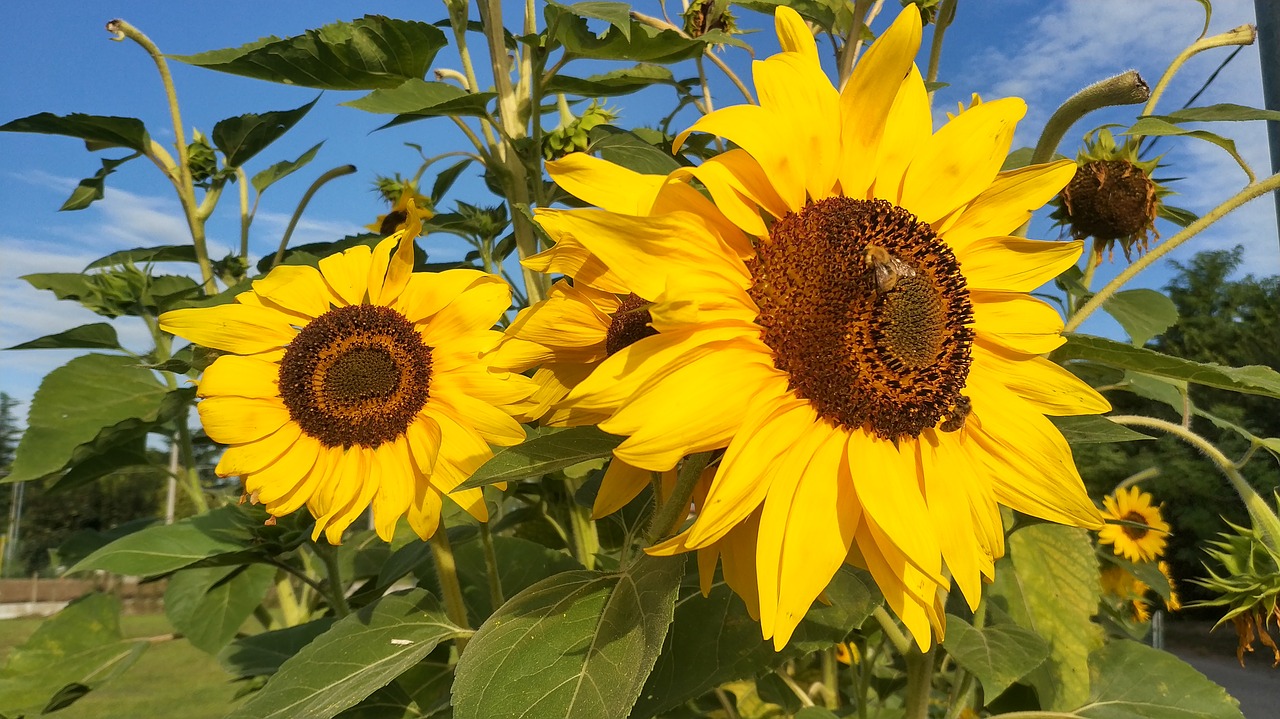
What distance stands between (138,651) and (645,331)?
54.4 inches

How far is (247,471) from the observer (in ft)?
3.36

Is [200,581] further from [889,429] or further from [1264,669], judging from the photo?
[1264,669]

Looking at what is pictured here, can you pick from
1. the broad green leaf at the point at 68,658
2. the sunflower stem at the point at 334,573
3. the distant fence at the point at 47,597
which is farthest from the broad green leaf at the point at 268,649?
the distant fence at the point at 47,597

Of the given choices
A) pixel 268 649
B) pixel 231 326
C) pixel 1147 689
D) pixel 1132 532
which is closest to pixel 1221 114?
pixel 1147 689

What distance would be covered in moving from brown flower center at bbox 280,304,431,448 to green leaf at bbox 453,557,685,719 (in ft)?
1.47

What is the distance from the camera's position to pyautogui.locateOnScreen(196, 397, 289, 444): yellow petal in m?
1.03

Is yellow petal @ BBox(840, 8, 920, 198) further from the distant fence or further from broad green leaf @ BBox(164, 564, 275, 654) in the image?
the distant fence

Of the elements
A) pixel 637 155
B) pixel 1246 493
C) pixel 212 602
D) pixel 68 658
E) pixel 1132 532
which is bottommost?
pixel 1132 532

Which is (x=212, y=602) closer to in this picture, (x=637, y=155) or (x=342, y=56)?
(x=342, y=56)

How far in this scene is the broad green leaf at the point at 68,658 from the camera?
4.79 feet

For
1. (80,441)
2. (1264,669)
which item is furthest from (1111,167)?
(1264,669)

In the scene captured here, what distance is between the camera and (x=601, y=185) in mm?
628

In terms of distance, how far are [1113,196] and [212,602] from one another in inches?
66.4

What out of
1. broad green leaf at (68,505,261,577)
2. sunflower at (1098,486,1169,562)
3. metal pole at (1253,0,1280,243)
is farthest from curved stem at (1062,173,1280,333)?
sunflower at (1098,486,1169,562)
